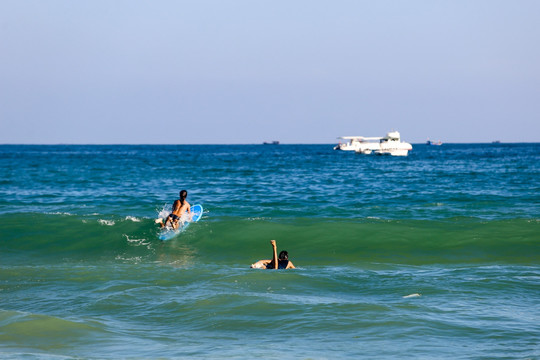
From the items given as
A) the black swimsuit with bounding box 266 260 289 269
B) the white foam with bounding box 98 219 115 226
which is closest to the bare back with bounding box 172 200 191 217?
the white foam with bounding box 98 219 115 226

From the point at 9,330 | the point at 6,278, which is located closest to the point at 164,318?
the point at 9,330

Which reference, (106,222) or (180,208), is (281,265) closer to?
(180,208)

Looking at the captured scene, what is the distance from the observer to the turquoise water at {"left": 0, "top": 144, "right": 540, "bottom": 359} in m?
8.73

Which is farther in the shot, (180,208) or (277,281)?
(180,208)

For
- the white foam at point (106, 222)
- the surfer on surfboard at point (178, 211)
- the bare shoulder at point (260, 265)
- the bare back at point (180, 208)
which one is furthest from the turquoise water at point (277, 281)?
the bare back at point (180, 208)

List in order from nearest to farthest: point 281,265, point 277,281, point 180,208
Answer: point 277,281
point 281,265
point 180,208

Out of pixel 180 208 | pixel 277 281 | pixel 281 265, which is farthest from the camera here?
pixel 180 208

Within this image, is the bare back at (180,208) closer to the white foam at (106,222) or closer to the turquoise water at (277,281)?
the turquoise water at (277,281)

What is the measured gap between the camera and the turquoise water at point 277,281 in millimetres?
8734

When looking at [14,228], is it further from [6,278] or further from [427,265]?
[427,265]

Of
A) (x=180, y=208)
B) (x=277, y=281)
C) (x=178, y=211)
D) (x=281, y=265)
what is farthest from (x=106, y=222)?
(x=277, y=281)

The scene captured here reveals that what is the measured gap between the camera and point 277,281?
41.8 feet

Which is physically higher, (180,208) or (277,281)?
(180,208)

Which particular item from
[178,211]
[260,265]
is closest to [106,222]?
[178,211]
